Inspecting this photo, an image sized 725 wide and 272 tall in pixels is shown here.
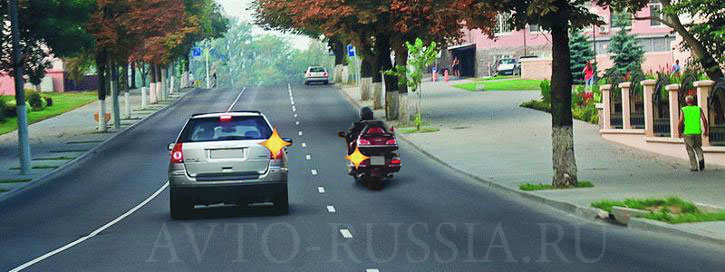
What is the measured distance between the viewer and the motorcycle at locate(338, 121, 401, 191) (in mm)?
25766

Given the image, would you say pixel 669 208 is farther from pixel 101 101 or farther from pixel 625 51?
pixel 625 51

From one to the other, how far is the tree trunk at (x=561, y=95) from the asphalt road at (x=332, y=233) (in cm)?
163

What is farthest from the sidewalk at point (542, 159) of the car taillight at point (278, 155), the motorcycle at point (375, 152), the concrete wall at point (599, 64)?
the concrete wall at point (599, 64)

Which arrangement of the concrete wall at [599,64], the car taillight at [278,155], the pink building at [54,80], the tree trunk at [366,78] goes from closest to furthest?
the car taillight at [278,155] → the tree trunk at [366,78] → the concrete wall at [599,64] → the pink building at [54,80]

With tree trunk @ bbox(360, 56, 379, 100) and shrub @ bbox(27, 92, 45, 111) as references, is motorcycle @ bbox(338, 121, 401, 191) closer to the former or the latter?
tree trunk @ bbox(360, 56, 379, 100)

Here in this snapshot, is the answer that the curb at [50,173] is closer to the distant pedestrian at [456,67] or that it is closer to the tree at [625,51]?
the tree at [625,51]

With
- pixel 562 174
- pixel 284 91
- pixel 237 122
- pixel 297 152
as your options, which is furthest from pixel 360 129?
Answer: pixel 284 91

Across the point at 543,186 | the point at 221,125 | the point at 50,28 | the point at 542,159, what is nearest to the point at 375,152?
the point at 543,186

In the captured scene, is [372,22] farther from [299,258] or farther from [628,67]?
[299,258]

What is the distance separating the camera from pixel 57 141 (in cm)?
4972

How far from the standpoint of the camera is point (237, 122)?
20078mm

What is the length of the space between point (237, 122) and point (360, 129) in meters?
6.47

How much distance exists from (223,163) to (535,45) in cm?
8456

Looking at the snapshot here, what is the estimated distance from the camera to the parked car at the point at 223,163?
19.8 meters
